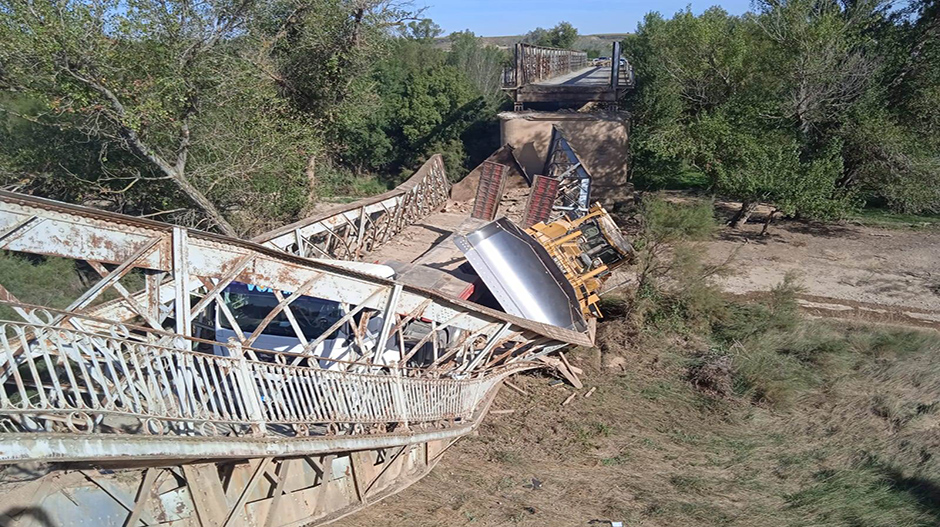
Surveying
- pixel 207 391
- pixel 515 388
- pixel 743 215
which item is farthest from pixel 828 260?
pixel 207 391

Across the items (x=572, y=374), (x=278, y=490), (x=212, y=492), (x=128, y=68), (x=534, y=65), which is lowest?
(x=572, y=374)

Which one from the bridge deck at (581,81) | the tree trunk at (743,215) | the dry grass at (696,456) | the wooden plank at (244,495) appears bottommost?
the dry grass at (696,456)

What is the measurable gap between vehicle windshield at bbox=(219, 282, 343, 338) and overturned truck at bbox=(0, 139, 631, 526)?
0.06ft

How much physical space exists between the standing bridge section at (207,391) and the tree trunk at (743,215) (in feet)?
41.7

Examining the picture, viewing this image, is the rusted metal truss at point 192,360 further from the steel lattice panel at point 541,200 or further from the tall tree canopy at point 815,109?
the tall tree canopy at point 815,109

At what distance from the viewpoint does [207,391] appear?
14.9ft

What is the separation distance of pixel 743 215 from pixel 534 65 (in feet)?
38.9

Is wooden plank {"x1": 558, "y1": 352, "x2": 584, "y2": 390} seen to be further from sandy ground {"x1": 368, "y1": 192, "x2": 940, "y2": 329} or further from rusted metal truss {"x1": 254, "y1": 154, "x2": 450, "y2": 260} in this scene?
rusted metal truss {"x1": 254, "y1": 154, "x2": 450, "y2": 260}

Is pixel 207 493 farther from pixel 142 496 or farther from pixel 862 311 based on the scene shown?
pixel 862 311

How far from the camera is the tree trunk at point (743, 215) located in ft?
61.1

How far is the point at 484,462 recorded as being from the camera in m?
8.16

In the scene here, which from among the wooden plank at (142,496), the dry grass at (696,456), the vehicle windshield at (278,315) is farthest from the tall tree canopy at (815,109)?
the wooden plank at (142,496)

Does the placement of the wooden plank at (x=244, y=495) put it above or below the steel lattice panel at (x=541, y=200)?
below

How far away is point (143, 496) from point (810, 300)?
13425mm
